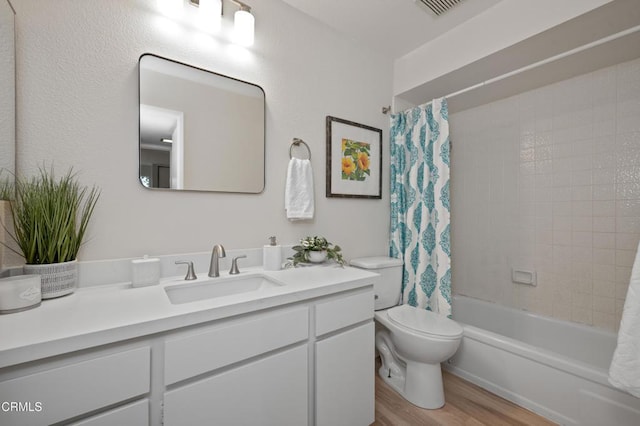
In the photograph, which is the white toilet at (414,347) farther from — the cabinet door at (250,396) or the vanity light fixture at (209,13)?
the vanity light fixture at (209,13)

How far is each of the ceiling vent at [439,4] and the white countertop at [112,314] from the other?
5.75ft

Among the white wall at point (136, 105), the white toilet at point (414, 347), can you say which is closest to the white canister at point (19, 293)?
the white wall at point (136, 105)

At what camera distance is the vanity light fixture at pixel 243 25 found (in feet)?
4.69

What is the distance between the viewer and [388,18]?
1.81 metres

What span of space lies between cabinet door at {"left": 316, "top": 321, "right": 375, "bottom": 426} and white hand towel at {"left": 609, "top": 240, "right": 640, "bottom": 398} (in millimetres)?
967

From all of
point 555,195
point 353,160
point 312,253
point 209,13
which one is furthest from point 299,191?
point 555,195

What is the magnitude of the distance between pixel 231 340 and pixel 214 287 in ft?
1.28

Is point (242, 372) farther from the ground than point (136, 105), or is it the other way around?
point (136, 105)

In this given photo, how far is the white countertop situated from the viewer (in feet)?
2.13

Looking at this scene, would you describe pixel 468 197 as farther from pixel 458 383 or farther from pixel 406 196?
pixel 458 383

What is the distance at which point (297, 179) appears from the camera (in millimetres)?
1693

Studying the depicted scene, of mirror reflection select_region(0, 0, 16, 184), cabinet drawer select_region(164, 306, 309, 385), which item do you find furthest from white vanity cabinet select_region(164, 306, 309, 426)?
mirror reflection select_region(0, 0, 16, 184)

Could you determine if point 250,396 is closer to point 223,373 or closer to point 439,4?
point 223,373

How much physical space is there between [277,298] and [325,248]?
67 cm
